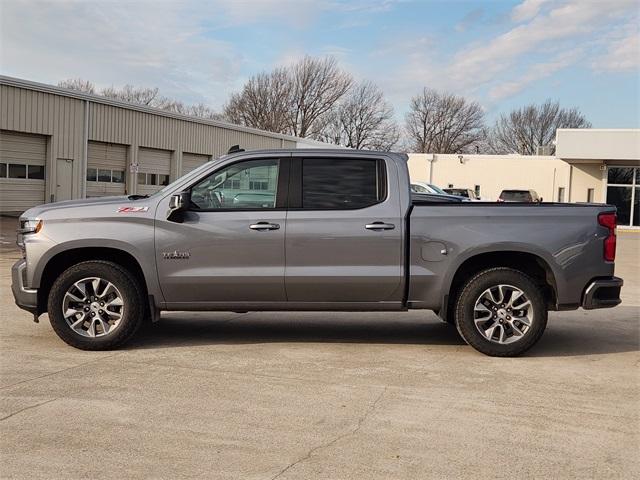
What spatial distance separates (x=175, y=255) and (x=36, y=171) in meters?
20.2

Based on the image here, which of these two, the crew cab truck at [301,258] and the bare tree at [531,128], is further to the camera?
the bare tree at [531,128]

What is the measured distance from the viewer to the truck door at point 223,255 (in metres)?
6.30

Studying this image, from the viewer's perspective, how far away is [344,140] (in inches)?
2972

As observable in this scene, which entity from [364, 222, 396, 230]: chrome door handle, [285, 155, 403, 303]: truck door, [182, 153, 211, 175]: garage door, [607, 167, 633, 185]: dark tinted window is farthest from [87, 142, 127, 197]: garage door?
[607, 167, 633, 185]: dark tinted window

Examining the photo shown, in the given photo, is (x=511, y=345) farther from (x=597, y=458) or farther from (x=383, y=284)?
(x=597, y=458)

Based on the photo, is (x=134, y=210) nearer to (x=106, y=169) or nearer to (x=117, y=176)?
(x=106, y=169)

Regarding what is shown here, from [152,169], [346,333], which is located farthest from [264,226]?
[152,169]

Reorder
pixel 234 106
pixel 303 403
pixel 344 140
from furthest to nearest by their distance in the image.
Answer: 1. pixel 344 140
2. pixel 234 106
3. pixel 303 403

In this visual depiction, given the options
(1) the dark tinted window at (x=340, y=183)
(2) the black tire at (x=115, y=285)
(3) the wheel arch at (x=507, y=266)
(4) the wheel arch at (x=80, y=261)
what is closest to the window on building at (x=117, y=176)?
(4) the wheel arch at (x=80, y=261)

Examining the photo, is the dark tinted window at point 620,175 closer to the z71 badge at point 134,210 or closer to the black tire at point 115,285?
the z71 badge at point 134,210

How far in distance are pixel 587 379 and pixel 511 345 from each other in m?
0.78

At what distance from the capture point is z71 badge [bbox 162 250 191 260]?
6.30 meters

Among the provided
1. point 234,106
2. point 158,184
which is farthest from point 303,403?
point 234,106

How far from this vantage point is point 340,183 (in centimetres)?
654
